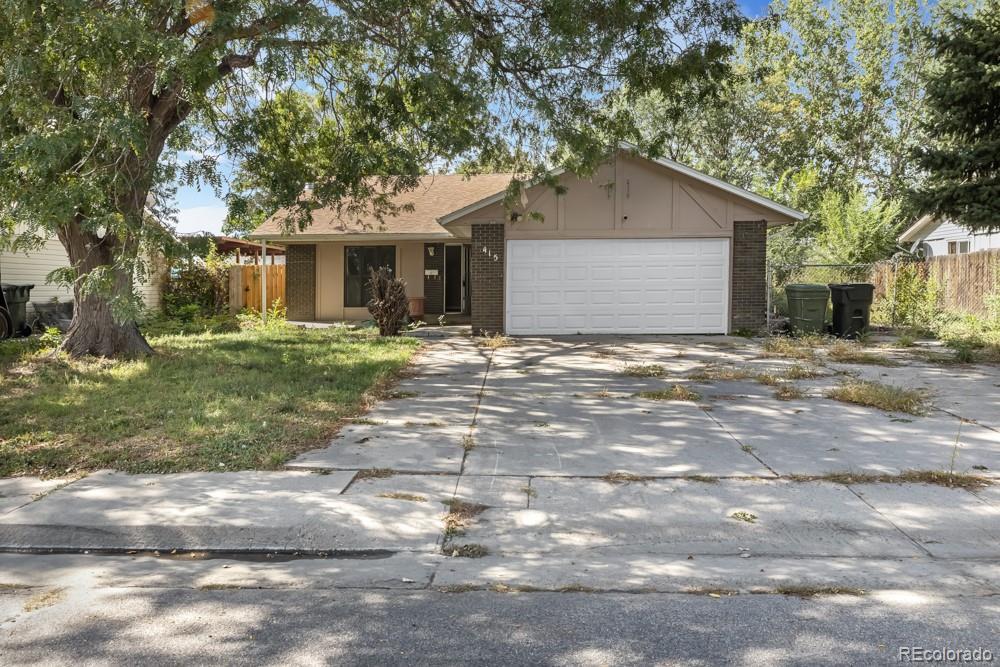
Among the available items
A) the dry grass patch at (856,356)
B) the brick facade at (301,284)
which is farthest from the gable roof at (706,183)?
the brick facade at (301,284)

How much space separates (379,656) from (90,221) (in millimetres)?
6476

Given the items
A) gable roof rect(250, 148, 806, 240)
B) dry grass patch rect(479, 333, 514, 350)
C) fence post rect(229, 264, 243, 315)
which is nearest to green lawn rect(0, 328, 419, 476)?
dry grass patch rect(479, 333, 514, 350)

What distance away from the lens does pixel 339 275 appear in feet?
68.4

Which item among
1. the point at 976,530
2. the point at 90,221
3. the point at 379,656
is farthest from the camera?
the point at 90,221

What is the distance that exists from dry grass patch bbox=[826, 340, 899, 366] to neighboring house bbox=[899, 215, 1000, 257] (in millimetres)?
14344

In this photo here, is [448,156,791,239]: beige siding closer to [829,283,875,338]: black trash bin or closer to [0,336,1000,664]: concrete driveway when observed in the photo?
[829,283,875,338]: black trash bin

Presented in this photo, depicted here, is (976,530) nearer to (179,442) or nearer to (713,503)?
(713,503)

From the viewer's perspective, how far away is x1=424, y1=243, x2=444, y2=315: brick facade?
20734 millimetres

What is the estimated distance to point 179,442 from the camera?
262 inches

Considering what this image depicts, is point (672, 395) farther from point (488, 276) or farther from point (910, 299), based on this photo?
point (910, 299)

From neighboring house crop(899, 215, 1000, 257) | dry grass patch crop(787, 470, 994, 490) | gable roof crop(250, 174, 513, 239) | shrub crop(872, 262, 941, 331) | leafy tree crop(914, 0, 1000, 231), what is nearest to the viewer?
dry grass patch crop(787, 470, 994, 490)

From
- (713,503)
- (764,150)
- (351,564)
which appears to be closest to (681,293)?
(713,503)

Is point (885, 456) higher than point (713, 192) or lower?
lower

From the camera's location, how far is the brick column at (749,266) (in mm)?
16172
